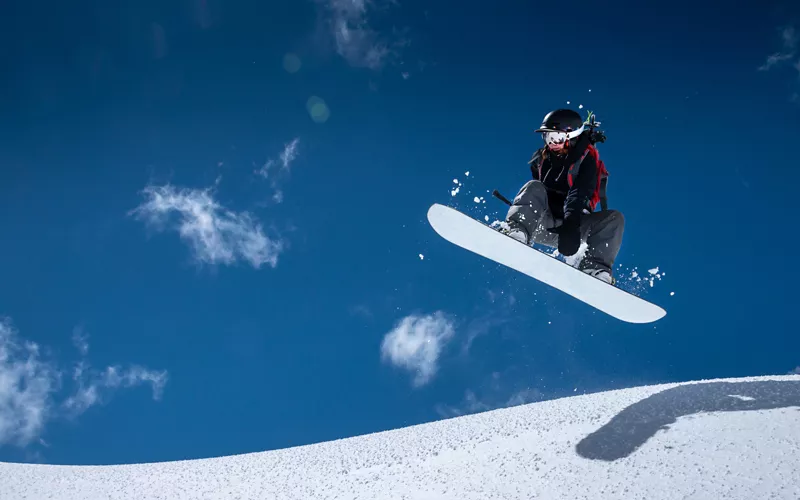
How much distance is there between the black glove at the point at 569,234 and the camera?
8.86 meters

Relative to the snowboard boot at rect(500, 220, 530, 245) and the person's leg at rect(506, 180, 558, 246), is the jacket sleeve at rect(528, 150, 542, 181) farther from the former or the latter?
the snowboard boot at rect(500, 220, 530, 245)

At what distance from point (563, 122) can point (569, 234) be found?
5.47 feet

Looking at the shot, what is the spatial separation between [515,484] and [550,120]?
218 inches

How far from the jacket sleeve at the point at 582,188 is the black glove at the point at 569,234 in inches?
4.3

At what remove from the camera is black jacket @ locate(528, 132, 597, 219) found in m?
8.93

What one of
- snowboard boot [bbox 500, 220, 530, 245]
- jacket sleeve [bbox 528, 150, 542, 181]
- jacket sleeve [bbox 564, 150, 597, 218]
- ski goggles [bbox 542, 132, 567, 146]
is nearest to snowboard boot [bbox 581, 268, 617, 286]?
jacket sleeve [bbox 564, 150, 597, 218]

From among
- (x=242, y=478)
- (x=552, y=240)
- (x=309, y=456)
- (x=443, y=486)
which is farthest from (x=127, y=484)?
(x=552, y=240)

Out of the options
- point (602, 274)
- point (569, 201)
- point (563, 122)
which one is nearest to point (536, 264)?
point (602, 274)

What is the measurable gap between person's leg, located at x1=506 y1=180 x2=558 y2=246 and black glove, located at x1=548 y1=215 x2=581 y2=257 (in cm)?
29

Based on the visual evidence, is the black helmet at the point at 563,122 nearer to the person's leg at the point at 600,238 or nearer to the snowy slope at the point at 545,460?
the person's leg at the point at 600,238

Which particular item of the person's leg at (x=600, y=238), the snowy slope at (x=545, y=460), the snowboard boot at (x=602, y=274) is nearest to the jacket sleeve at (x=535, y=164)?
the person's leg at (x=600, y=238)

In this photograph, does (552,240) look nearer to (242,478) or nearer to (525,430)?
(525,430)

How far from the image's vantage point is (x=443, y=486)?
379 inches

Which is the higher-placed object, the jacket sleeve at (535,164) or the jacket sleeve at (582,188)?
the jacket sleeve at (535,164)
